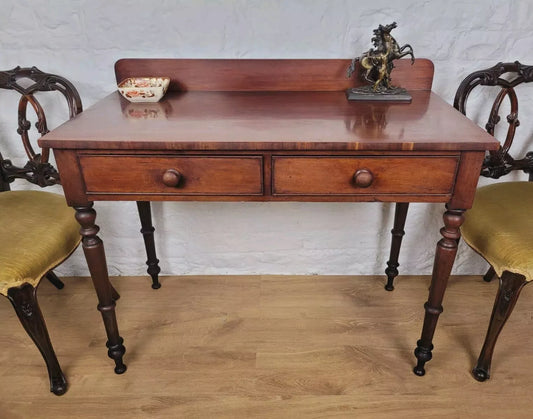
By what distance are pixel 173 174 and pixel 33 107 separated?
0.81 m

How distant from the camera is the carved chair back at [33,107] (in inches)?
61.4

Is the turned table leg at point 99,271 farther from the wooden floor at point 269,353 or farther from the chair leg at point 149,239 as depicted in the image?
the chair leg at point 149,239

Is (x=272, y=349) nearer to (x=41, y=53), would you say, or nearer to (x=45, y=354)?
(x=45, y=354)

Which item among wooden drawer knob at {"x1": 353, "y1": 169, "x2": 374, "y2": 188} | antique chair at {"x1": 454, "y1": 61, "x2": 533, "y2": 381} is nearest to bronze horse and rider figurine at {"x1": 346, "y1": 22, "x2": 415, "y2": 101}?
antique chair at {"x1": 454, "y1": 61, "x2": 533, "y2": 381}

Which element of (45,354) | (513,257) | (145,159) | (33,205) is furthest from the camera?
(33,205)

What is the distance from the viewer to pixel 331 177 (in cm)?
117

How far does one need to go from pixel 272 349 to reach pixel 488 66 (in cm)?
137

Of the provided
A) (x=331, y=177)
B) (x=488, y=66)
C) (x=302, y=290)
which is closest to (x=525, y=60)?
(x=488, y=66)

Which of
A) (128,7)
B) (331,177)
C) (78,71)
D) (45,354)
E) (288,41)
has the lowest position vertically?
(45,354)

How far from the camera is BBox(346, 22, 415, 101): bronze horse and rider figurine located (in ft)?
→ 4.64

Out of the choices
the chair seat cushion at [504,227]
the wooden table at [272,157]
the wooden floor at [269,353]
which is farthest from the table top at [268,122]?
the wooden floor at [269,353]

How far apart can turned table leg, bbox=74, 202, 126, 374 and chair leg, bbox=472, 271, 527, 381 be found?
1251 mm

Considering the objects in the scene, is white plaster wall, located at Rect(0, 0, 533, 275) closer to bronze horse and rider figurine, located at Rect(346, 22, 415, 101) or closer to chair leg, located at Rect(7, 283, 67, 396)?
bronze horse and rider figurine, located at Rect(346, 22, 415, 101)

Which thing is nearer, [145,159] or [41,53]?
[145,159]
